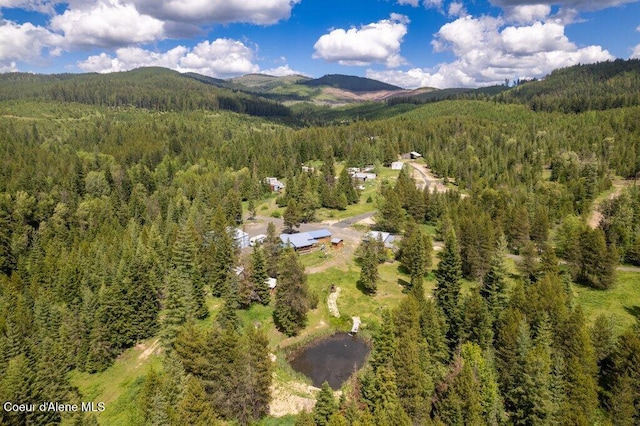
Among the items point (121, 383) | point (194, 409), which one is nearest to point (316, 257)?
point (121, 383)

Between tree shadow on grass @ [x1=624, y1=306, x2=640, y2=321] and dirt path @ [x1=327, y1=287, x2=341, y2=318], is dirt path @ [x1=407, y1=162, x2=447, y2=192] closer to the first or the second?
tree shadow on grass @ [x1=624, y1=306, x2=640, y2=321]

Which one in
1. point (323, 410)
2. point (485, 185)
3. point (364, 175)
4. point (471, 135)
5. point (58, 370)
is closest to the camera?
point (323, 410)

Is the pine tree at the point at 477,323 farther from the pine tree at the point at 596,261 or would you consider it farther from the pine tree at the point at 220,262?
the pine tree at the point at 220,262

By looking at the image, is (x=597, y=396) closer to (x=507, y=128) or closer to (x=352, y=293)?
(x=352, y=293)

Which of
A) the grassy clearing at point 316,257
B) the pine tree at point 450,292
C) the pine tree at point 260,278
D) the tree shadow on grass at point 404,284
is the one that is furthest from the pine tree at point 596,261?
the pine tree at point 260,278

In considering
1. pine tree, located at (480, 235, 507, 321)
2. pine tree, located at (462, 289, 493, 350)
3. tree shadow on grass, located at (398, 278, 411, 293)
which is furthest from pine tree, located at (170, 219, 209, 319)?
pine tree, located at (480, 235, 507, 321)

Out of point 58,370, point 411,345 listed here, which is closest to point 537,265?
point 411,345

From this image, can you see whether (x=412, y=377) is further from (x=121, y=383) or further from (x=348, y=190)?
(x=348, y=190)
